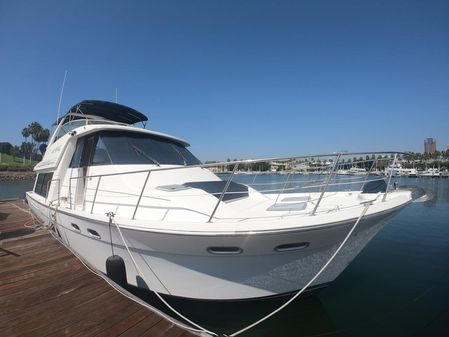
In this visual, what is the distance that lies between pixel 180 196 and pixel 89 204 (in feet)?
6.43

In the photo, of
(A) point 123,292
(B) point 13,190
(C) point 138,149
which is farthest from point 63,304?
(B) point 13,190

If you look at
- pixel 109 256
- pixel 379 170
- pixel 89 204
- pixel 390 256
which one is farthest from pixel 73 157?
pixel 390 256

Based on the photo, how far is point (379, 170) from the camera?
179 inches

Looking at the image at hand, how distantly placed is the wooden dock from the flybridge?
13.1 feet

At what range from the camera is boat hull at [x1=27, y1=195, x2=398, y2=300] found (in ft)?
10.7

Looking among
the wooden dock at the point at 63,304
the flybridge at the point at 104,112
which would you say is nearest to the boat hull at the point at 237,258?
the wooden dock at the point at 63,304

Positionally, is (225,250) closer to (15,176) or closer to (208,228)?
(208,228)

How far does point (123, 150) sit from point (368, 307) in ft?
17.6

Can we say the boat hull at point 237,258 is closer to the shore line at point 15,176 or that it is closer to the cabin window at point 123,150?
the cabin window at point 123,150

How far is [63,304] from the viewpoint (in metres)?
3.51

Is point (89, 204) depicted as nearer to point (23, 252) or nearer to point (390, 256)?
point (23, 252)

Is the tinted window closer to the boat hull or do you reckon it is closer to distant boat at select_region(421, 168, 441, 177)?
the boat hull

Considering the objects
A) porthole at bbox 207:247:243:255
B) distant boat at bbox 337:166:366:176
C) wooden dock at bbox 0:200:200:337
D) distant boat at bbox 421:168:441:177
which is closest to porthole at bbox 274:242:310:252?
porthole at bbox 207:247:243:255

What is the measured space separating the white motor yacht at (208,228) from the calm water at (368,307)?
27.7 inches
